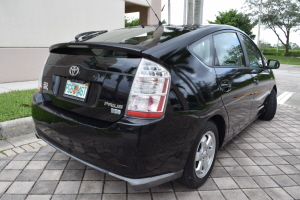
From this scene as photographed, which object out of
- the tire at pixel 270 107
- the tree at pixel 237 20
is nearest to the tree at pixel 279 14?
the tree at pixel 237 20

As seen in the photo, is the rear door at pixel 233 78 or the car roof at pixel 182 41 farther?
the rear door at pixel 233 78

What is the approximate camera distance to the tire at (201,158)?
228cm

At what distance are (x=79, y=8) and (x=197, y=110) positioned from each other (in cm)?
768

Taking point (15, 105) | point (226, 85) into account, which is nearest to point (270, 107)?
point (226, 85)

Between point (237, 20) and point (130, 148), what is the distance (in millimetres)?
38794

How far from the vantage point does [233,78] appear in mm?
2795

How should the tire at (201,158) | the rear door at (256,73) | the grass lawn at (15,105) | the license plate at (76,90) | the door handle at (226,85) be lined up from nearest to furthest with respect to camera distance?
the license plate at (76,90) → the tire at (201,158) → the door handle at (226,85) → the rear door at (256,73) → the grass lawn at (15,105)

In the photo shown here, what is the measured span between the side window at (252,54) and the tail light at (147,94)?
207 cm

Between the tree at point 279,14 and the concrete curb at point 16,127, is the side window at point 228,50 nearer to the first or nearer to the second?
the concrete curb at point 16,127

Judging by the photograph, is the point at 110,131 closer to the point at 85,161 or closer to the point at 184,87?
the point at 85,161

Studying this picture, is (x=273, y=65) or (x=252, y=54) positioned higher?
(x=252, y=54)

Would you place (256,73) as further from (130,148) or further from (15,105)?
(15,105)

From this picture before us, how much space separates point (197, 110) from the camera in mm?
2172

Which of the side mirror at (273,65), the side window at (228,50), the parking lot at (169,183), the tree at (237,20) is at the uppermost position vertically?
the tree at (237,20)
